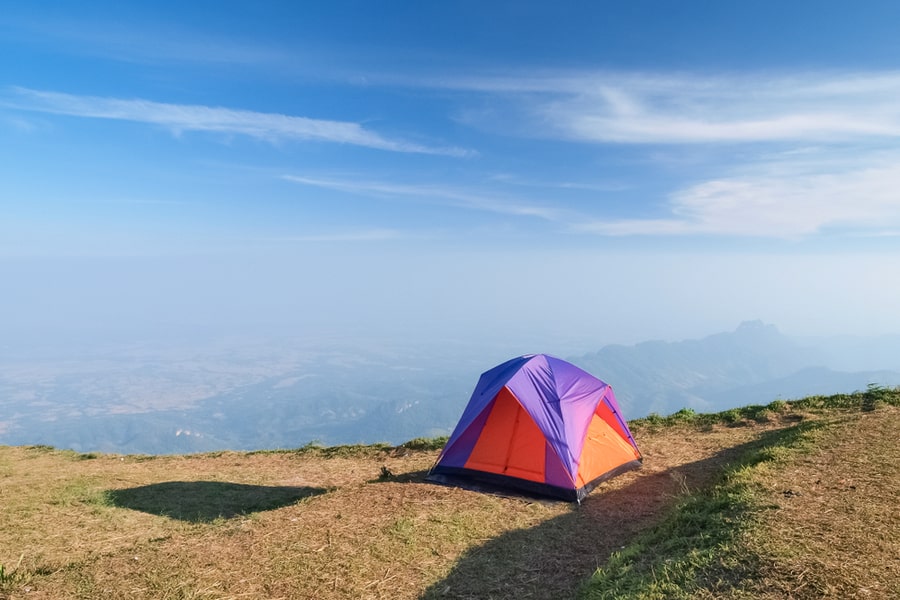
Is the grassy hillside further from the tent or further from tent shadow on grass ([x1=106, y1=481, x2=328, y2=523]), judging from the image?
the tent

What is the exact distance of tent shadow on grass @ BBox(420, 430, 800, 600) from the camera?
7.11 meters

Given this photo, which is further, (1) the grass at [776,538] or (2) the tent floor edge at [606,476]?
(2) the tent floor edge at [606,476]

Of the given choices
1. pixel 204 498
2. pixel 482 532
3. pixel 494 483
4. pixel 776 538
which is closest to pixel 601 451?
pixel 494 483

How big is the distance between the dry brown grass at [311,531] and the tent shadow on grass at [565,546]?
0.10 feet

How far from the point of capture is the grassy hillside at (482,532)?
6.04 m

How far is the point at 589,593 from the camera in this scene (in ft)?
20.6

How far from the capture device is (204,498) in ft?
40.2

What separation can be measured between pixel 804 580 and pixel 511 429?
7528 millimetres

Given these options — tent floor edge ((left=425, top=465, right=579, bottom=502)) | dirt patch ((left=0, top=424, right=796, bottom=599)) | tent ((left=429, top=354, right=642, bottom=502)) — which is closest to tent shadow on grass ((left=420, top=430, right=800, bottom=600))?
dirt patch ((left=0, top=424, right=796, bottom=599))

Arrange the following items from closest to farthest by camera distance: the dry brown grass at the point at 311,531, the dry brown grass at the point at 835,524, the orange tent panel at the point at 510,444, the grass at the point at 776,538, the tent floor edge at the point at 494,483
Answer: the dry brown grass at the point at 835,524 < the grass at the point at 776,538 < the dry brown grass at the point at 311,531 < the tent floor edge at the point at 494,483 < the orange tent panel at the point at 510,444

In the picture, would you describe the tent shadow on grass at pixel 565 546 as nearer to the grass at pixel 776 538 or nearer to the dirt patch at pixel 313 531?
the dirt patch at pixel 313 531

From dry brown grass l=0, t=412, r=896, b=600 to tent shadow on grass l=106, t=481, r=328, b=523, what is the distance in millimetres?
54

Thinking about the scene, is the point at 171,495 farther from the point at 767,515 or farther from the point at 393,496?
the point at 767,515

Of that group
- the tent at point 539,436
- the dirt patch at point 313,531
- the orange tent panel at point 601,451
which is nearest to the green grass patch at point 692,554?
→ the dirt patch at point 313,531
